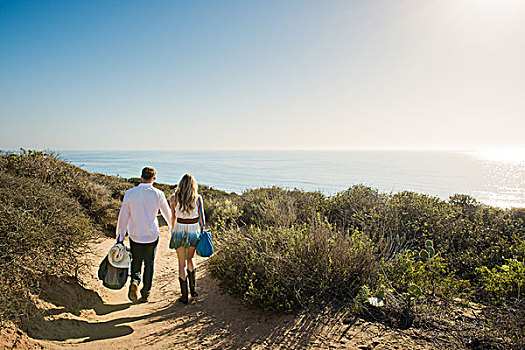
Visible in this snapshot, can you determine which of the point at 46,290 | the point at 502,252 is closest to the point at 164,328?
the point at 46,290

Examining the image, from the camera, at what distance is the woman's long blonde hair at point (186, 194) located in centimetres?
434

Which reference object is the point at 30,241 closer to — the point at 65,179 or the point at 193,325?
the point at 193,325

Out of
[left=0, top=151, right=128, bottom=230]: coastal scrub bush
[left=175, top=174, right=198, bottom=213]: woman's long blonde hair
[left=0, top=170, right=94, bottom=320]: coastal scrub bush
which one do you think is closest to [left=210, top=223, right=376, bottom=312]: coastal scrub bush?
[left=175, top=174, right=198, bottom=213]: woman's long blonde hair

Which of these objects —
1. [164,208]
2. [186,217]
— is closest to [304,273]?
[186,217]

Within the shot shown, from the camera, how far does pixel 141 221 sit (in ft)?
13.9

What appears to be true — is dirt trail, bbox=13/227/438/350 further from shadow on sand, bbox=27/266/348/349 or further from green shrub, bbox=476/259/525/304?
green shrub, bbox=476/259/525/304

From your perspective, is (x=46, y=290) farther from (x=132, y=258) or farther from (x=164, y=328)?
(x=164, y=328)

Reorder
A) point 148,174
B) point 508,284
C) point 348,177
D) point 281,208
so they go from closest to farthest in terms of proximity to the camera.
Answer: point 508,284, point 148,174, point 281,208, point 348,177

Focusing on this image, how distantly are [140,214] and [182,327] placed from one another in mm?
1707

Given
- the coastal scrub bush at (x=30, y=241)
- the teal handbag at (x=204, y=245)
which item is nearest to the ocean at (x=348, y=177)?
the coastal scrub bush at (x=30, y=241)

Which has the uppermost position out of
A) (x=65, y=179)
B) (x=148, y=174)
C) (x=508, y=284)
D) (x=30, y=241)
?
(x=148, y=174)

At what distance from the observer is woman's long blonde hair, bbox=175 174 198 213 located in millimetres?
4340

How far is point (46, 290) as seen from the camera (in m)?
3.82

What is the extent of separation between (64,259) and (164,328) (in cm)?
188
